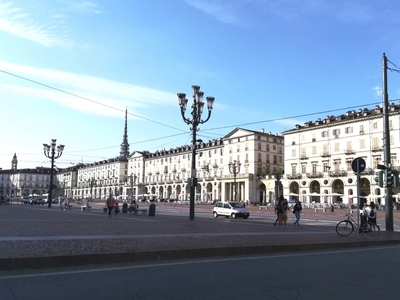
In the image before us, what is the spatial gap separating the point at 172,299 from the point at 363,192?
7583cm

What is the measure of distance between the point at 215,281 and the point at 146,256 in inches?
117

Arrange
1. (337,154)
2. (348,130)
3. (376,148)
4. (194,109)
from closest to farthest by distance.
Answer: (194,109)
(376,148)
(348,130)
(337,154)

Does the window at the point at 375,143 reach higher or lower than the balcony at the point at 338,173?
higher

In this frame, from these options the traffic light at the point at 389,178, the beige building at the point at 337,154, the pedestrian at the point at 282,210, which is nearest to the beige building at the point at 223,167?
the beige building at the point at 337,154

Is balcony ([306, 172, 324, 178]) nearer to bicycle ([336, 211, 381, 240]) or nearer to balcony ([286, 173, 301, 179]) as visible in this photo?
balcony ([286, 173, 301, 179])

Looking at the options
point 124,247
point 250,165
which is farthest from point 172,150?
point 124,247

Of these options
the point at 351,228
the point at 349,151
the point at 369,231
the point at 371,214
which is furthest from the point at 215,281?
the point at 349,151

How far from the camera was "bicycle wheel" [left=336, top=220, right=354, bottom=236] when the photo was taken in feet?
53.0

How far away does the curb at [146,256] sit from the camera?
8.21 m

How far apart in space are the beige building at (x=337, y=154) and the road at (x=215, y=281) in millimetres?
61538

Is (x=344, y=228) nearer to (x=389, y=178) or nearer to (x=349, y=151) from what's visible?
(x=389, y=178)

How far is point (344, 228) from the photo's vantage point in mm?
16156

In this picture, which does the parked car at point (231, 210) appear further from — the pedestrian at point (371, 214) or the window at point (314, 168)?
the window at point (314, 168)

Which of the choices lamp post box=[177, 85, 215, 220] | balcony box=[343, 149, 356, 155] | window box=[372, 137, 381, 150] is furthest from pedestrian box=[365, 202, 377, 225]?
balcony box=[343, 149, 356, 155]
